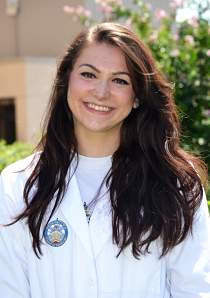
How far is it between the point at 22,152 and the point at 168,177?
341cm

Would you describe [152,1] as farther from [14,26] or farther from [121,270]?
[121,270]

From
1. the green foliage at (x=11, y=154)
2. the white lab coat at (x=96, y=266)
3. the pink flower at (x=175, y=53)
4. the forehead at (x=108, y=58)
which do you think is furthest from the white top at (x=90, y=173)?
the pink flower at (x=175, y=53)

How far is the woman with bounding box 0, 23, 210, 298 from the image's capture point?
6.76ft

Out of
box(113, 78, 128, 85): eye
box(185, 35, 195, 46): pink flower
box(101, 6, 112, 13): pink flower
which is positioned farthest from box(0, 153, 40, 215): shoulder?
box(101, 6, 112, 13): pink flower

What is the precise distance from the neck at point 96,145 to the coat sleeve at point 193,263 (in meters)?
0.57

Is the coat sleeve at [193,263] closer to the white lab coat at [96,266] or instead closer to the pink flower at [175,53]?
the white lab coat at [96,266]

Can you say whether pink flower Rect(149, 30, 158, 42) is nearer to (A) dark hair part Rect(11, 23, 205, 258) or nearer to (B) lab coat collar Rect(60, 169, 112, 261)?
(A) dark hair part Rect(11, 23, 205, 258)

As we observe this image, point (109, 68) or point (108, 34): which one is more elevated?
point (108, 34)

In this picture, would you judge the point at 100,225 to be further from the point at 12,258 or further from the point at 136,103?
the point at 136,103

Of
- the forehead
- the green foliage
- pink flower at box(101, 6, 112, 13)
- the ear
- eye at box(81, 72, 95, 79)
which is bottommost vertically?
the green foliage

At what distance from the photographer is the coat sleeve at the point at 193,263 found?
2025mm

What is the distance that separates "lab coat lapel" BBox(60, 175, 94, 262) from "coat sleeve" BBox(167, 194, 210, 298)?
395 mm

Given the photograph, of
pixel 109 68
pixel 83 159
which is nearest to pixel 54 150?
pixel 83 159

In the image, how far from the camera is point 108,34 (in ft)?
7.35
